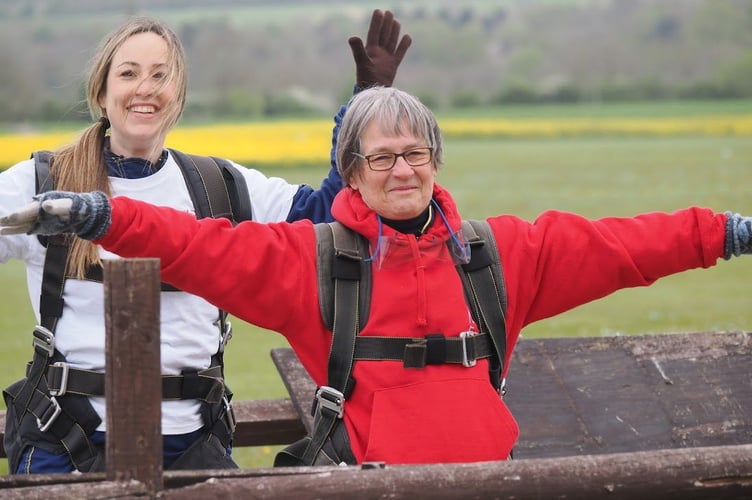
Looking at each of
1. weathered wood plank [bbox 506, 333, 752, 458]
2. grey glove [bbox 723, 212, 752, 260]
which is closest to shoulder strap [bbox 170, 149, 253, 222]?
grey glove [bbox 723, 212, 752, 260]

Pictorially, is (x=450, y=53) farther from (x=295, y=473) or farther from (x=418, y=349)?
(x=295, y=473)

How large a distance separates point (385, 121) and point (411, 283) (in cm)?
51

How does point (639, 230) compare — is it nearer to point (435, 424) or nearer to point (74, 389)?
point (435, 424)

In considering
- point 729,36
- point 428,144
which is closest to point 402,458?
point 428,144

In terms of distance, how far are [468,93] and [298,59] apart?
2206 cm

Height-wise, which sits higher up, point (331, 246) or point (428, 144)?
point (428, 144)

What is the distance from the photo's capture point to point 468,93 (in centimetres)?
6912

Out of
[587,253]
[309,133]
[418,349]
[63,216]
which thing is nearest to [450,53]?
[309,133]

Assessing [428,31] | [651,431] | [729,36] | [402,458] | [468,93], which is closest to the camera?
[402,458]

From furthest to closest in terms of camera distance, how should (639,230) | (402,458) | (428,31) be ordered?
(428,31) → (639,230) → (402,458)

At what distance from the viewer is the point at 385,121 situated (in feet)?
13.1

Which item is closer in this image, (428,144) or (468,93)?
(428,144)

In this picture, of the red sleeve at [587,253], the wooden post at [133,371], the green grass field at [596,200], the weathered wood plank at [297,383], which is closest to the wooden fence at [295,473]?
the wooden post at [133,371]

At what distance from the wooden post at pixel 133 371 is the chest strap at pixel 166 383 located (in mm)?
839
